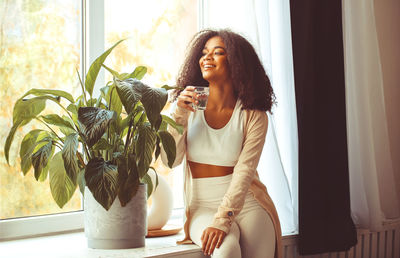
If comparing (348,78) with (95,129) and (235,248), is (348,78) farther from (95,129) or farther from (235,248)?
(95,129)

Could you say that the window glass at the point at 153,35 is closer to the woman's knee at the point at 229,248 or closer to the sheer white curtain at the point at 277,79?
the sheer white curtain at the point at 277,79

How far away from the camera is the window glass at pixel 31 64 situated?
1.91 meters

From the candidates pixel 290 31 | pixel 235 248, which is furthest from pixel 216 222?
pixel 290 31

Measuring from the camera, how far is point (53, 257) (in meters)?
1.61

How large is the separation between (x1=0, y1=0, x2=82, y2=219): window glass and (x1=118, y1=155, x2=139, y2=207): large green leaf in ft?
1.88

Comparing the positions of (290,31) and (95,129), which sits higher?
(290,31)

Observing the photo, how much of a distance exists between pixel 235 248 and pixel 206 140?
44 centimetres

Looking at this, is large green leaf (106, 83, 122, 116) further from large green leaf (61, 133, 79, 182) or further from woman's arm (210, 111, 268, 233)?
woman's arm (210, 111, 268, 233)

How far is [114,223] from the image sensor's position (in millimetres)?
1680

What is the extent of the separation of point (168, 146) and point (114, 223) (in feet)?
1.11

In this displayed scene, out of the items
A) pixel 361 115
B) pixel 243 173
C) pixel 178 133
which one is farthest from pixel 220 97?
pixel 361 115

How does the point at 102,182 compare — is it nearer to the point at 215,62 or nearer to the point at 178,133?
the point at 178,133

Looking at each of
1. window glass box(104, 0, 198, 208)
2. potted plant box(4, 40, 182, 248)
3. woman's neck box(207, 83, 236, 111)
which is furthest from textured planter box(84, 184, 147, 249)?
window glass box(104, 0, 198, 208)

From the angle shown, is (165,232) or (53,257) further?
(165,232)
